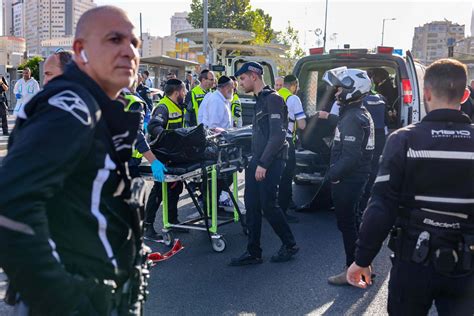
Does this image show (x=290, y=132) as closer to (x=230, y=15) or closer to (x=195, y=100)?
(x=195, y=100)

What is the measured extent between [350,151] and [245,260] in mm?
1576

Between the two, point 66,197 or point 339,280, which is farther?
point 339,280

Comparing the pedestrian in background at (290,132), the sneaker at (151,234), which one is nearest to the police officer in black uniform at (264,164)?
the sneaker at (151,234)

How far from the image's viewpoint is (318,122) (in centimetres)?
782

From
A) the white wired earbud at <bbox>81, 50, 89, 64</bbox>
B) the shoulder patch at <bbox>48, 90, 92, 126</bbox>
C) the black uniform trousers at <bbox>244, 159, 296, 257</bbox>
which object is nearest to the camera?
the shoulder patch at <bbox>48, 90, 92, 126</bbox>

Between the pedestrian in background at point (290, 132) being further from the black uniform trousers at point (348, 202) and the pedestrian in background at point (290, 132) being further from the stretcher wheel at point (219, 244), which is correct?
the black uniform trousers at point (348, 202)

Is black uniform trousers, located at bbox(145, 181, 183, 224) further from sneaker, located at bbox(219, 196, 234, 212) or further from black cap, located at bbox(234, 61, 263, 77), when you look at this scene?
black cap, located at bbox(234, 61, 263, 77)

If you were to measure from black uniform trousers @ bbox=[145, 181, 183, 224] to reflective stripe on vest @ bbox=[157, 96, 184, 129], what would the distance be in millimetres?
829

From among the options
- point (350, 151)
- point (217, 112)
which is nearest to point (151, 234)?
point (217, 112)

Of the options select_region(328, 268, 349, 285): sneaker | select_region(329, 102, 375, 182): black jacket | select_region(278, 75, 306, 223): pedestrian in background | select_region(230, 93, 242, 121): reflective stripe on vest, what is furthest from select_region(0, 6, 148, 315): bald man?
select_region(230, 93, 242, 121): reflective stripe on vest

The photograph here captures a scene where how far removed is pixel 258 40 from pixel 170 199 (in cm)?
3883

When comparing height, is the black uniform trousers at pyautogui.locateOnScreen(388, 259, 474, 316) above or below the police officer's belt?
below

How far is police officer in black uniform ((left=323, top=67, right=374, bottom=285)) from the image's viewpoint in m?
4.65

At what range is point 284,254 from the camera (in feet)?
17.9
